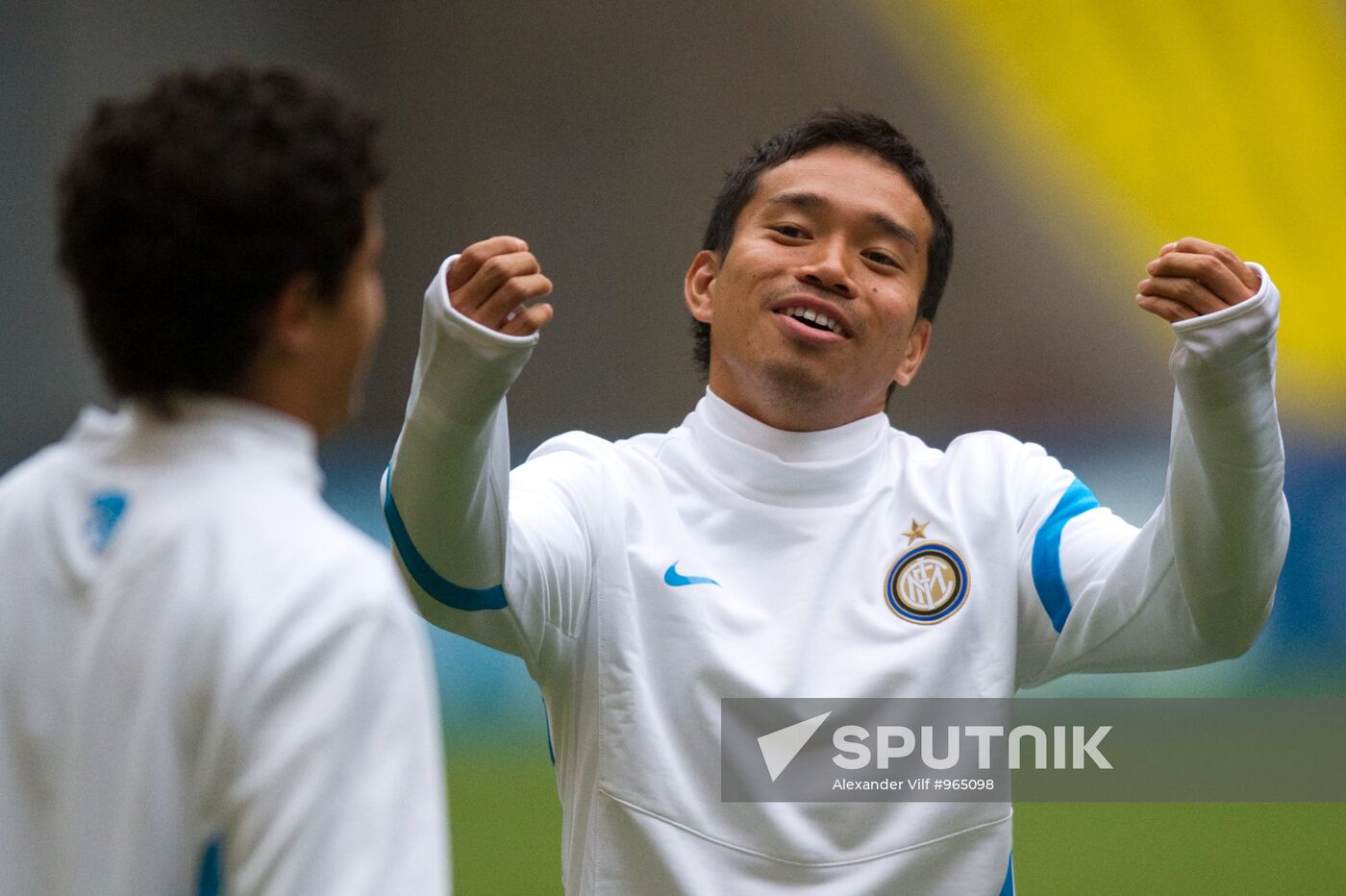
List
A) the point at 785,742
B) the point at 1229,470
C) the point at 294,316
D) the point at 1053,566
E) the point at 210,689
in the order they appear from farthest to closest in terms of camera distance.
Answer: the point at 1053,566 < the point at 785,742 < the point at 1229,470 < the point at 294,316 < the point at 210,689

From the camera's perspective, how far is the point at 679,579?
245 centimetres

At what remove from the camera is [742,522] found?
8.38 feet

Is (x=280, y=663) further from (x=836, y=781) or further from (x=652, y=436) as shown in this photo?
(x=652, y=436)

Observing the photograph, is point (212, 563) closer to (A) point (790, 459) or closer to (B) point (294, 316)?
(B) point (294, 316)

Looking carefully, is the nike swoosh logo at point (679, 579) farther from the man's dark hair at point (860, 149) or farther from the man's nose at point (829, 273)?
the man's dark hair at point (860, 149)

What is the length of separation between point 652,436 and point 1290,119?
26.3ft

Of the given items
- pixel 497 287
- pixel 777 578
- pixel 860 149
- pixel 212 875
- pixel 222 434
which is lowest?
pixel 212 875

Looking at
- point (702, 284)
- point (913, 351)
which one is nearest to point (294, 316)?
point (702, 284)

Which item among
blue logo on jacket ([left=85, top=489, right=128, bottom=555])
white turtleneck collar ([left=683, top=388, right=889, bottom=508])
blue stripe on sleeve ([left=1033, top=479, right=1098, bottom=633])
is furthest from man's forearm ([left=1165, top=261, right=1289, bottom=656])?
blue logo on jacket ([left=85, top=489, right=128, bottom=555])

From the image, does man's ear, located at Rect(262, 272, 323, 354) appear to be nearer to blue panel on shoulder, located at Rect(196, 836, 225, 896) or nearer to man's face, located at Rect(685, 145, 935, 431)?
blue panel on shoulder, located at Rect(196, 836, 225, 896)

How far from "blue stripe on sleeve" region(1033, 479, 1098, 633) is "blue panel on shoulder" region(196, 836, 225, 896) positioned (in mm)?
1498

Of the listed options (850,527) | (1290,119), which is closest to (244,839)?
(850,527)

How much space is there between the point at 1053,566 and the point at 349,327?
54.2 inches

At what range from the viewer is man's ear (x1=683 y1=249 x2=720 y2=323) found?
2.96 m
